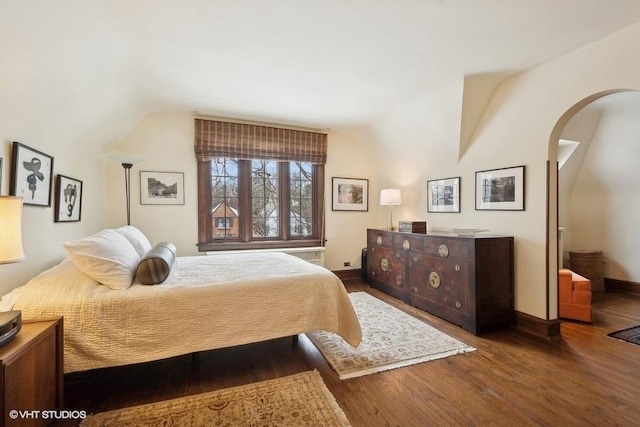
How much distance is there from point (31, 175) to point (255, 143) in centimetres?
257

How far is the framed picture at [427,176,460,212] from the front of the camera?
3.57 m

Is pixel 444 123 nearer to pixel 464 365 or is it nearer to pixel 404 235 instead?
pixel 404 235

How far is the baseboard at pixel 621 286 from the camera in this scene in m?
3.92

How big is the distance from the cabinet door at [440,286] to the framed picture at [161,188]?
315 cm

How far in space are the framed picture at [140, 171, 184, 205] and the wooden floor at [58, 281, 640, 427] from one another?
225cm

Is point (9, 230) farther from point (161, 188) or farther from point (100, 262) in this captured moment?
point (161, 188)

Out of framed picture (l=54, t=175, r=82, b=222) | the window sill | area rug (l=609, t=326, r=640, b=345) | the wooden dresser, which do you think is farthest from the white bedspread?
area rug (l=609, t=326, r=640, b=345)

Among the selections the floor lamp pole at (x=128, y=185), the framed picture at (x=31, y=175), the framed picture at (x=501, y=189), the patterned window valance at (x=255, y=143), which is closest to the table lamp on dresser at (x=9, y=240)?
the framed picture at (x=31, y=175)

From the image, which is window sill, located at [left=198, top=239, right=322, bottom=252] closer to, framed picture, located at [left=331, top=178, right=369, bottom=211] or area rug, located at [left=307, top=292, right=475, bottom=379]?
framed picture, located at [left=331, top=178, right=369, bottom=211]

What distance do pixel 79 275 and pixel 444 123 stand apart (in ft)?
11.8

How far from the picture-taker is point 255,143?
4215 millimetres

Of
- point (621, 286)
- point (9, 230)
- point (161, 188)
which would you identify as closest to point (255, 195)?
point (161, 188)

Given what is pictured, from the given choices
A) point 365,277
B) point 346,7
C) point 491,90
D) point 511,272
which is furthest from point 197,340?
point 491,90

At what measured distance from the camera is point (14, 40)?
1.46m
